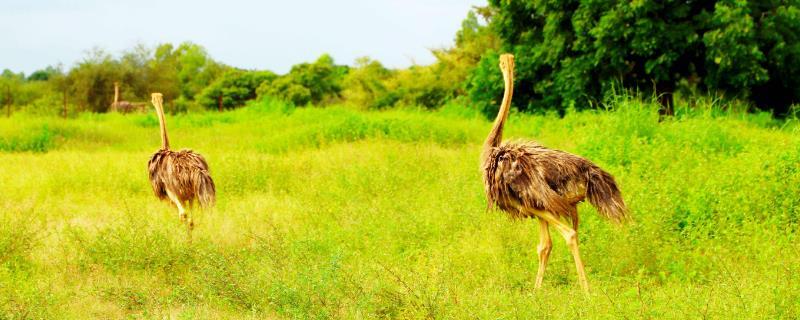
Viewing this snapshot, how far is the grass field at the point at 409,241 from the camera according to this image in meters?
6.21

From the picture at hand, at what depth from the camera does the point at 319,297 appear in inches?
249

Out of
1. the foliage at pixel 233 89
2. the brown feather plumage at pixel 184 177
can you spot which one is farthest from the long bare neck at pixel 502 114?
the foliage at pixel 233 89

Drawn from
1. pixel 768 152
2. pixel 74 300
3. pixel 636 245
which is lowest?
pixel 74 300

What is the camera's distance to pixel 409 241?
8.24m

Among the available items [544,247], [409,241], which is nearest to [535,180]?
[544,247]

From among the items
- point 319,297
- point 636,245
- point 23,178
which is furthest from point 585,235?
point 23,178

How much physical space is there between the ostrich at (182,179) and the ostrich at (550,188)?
3.22m

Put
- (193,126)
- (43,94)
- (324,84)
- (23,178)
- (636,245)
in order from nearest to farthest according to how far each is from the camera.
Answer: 1. (636,245)
2. (23,178)
3. (193,126)
4. (43,94)
5. (324,84)

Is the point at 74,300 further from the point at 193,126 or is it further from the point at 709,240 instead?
the point at 193,126

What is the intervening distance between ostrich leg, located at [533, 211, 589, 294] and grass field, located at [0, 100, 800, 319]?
0.15 metres

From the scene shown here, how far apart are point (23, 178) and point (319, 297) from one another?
26.1ft

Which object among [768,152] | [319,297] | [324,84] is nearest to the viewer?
[319,297]

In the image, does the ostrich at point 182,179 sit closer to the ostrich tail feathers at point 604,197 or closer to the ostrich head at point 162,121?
the ostrich head at point 162,121

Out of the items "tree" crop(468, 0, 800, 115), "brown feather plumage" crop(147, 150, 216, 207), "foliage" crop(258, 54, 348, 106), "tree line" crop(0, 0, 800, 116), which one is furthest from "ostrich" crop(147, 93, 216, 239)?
"foliage" crop(258, 54, 348, 106)
